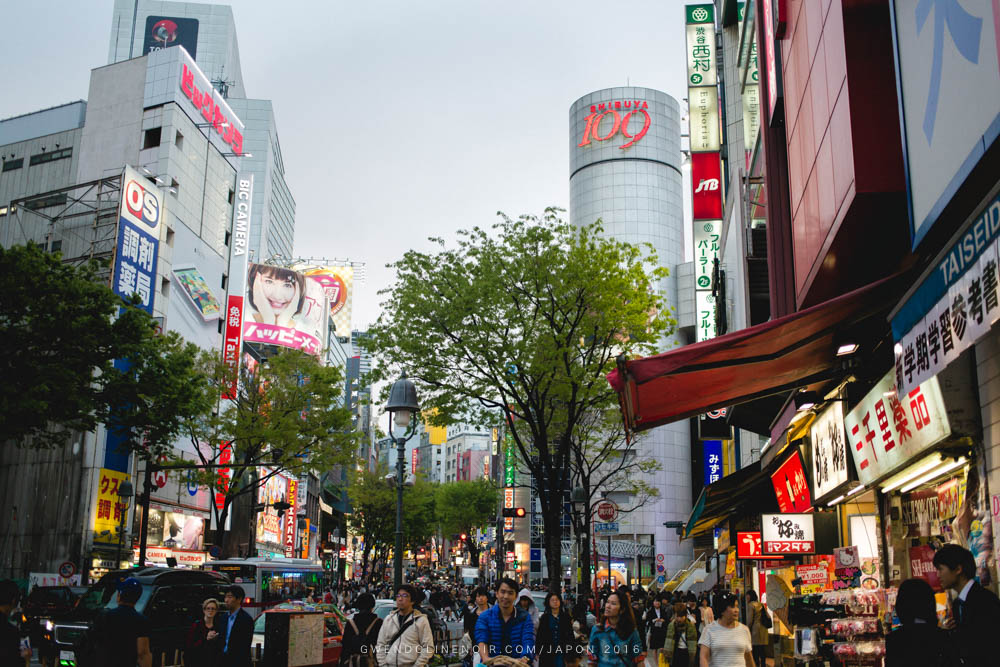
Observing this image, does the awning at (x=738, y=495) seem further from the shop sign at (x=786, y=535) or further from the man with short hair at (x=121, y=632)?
the man with short hair at (x=121, y=632)

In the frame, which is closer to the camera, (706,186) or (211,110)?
(706,186)

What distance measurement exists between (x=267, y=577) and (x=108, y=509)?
18590mm

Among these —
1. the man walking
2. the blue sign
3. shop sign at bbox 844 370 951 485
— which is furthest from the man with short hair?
the blue sign

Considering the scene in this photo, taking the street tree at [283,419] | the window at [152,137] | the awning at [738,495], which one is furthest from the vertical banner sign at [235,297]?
the awning at [738,495]

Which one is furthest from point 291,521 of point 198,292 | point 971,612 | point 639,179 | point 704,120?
point 971,612

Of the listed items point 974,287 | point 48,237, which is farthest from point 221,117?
point 974,287

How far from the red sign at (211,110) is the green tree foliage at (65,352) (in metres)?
35.8

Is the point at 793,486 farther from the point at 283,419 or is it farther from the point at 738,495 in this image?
the point at 283,419

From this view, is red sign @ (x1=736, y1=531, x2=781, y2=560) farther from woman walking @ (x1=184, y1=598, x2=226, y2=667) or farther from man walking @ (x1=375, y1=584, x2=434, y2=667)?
woman walking @ (x1=184, y1=598, x2=226, y2=667)

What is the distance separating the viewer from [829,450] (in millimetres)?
13461

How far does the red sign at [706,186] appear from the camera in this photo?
36.1 meters

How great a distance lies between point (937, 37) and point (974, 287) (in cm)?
240

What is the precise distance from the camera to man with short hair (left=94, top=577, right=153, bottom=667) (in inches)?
325

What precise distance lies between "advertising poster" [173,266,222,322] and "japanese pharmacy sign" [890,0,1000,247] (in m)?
44.7
